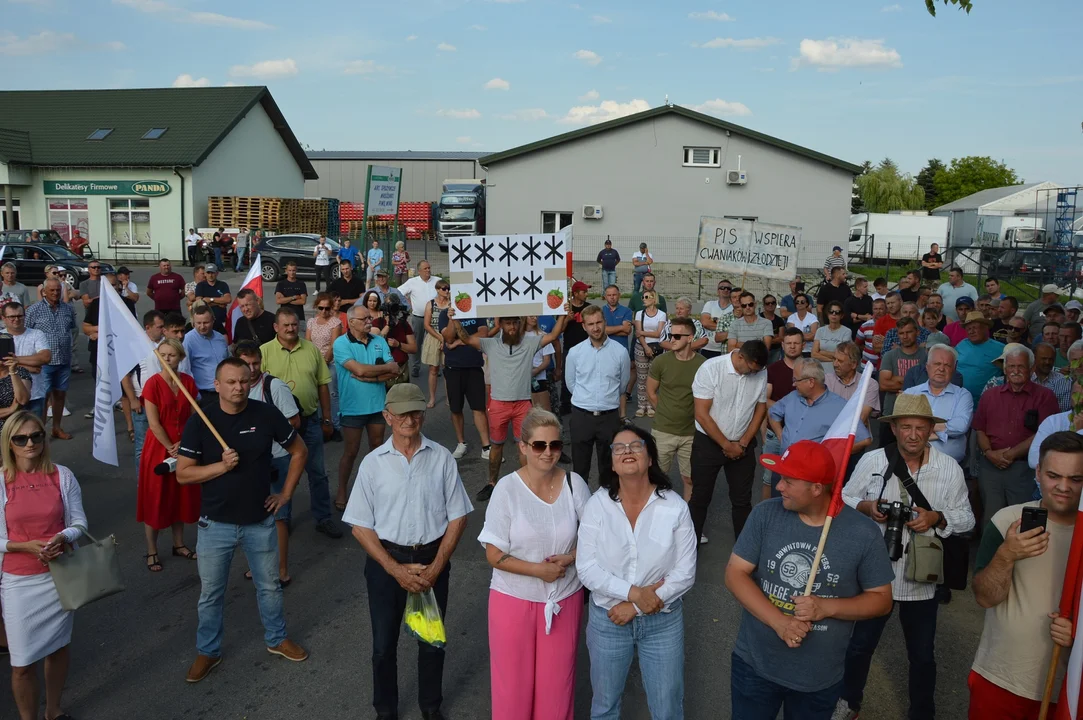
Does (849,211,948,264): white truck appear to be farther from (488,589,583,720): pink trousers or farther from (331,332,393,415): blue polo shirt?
(488,589,583,720): pink trousers

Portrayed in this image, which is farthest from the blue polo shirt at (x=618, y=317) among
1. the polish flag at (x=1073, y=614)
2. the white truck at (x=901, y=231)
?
the white truck at (x=901, y=231)

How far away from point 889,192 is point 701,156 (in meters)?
39.1

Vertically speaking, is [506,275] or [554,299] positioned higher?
[506,275]

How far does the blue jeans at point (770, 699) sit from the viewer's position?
371 centimetres

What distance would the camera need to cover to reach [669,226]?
1417 inches

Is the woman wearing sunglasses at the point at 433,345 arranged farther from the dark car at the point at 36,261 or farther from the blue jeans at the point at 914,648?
the dark car at the point at 36,261

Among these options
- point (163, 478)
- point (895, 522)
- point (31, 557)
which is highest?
point (895, 522)

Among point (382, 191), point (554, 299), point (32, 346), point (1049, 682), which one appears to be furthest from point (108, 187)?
point (1049, 682)

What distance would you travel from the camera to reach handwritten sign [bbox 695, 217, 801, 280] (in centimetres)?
1446

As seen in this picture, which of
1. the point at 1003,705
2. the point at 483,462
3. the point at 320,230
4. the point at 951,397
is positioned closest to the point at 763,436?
the point at 951,397

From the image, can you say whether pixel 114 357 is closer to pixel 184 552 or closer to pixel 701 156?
pixel 184 552

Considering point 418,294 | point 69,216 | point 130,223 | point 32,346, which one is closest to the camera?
point 32,346

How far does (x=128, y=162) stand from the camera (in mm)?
36750

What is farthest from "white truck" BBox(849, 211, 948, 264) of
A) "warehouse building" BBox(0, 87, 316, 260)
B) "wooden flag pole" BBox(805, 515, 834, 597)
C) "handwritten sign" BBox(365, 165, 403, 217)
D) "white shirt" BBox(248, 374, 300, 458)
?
"wooden flag pole" BBox(805, 515, 834, 597)
